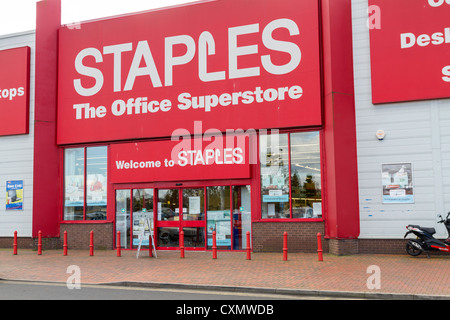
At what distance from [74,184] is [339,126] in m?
10.7

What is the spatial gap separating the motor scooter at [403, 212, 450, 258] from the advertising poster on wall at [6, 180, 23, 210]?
14.8 metres

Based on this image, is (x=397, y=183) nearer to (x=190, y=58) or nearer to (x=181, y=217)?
(x=181, y=217)

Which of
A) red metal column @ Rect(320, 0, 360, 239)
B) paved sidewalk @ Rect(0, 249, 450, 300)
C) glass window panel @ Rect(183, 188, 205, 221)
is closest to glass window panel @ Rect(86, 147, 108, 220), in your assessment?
paved sidewalk @ Rect(0, 249, 450, 300)

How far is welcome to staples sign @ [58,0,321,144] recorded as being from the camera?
15.7 meters

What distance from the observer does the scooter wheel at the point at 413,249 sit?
13.5 metres

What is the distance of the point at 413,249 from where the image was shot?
13609 mm

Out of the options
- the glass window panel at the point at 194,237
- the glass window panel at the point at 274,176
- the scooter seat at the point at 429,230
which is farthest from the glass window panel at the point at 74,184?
the scooter seat at the point at 429,230

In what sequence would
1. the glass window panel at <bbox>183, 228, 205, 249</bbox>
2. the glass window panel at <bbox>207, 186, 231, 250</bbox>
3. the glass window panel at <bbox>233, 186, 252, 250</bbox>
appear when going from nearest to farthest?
the glass window panel at <bbox>233, 186, 252, 250</bbox>
the glass window panel at <bbox>207, 186, 231, 250</bbox>
the glass window panel at <bbox>183, 228, 205, 249</bbox>

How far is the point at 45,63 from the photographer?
18359 mm

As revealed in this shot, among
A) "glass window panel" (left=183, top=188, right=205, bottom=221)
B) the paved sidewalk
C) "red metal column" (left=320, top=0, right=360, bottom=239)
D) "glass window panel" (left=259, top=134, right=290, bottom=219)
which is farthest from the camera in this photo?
"glass window panel" (left=183, top=188, right=205, bottom=221)

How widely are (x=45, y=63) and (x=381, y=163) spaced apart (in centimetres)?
1365

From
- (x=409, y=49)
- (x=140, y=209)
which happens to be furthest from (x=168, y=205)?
(x=409, y=49)

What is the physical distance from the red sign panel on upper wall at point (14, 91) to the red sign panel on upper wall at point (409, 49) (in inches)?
539

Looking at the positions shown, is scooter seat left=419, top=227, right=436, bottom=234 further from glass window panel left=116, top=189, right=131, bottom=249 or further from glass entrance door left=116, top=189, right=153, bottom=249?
glass window panel left=116, top=189, right=131, bottom=249
